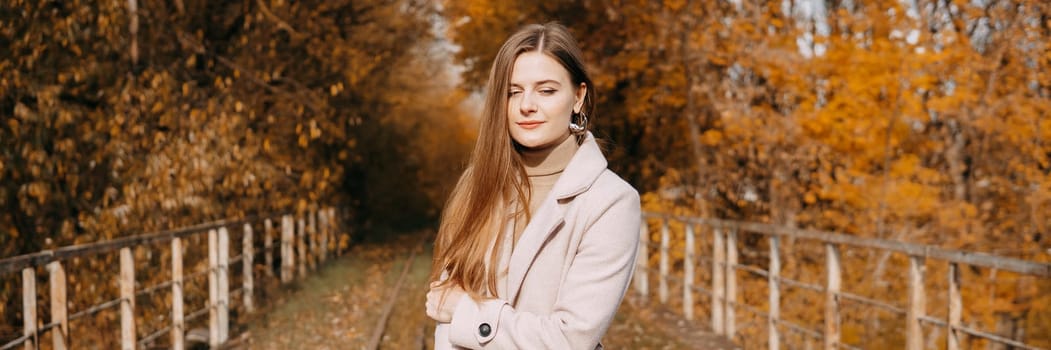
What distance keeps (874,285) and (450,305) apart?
523 inches

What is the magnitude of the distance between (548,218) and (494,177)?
195 millimetres

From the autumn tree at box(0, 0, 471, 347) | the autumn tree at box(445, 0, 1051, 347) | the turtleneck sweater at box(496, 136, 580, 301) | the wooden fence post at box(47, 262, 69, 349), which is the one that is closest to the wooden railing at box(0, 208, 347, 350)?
the wooden fence post at box(47, 262, 69, 349)

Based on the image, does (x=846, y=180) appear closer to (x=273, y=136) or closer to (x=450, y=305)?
(x=273, y=136)

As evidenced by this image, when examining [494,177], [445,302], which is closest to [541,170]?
[494,177]

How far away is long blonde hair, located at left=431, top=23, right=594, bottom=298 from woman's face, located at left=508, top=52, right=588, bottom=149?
0.02 m

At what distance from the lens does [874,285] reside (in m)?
14.4

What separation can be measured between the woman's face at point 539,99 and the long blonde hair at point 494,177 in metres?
0.02

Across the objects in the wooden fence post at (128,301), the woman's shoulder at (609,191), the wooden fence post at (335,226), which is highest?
the woman's shoulder at (609,191)

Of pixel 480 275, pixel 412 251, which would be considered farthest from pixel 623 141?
pixel 480 275

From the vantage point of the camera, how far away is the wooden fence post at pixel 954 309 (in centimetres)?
544

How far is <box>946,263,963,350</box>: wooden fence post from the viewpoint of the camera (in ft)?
17.8

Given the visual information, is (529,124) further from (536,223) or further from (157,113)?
(157,113)

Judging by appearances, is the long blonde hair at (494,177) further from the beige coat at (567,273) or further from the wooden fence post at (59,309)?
the wooden fence post at (59,309)

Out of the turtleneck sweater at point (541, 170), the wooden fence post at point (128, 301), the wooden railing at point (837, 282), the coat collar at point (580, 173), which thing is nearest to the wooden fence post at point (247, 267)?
the wooden fence post at point (128, 301)
